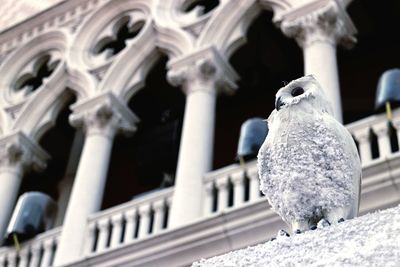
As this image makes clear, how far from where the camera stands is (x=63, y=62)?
12508mm

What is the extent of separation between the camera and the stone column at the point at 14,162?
37.3ft

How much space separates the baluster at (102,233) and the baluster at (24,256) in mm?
1038

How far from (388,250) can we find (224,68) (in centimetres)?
816

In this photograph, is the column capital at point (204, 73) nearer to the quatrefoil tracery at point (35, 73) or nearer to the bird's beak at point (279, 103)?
the quatrefoil tracery at point (35, 73)

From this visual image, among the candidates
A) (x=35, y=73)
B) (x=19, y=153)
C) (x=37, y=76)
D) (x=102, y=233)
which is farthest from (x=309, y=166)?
(x=37, y=76)

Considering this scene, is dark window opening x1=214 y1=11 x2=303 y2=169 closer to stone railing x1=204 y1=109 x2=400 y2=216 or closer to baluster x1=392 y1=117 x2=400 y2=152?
stone railing x1=204 y1=109 x2=400 y2=216

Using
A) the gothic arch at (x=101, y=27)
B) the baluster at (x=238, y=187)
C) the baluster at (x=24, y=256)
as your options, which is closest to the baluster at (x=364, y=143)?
the baluster at (x=238, y=187)

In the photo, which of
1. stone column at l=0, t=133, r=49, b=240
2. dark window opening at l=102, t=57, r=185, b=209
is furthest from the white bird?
stone column at l=0, t=133, r=49, b=240

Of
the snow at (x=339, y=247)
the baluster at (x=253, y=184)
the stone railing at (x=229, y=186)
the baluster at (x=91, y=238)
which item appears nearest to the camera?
the snow at (x=339, y=247)

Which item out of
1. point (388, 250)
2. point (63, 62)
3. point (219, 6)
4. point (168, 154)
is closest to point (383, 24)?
point (219, 6)

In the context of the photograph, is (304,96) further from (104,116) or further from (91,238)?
(104,116)

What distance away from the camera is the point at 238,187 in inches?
352

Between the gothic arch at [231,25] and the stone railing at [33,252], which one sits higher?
the gothic arch at [231,25]

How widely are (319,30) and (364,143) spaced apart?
6.29 ft
